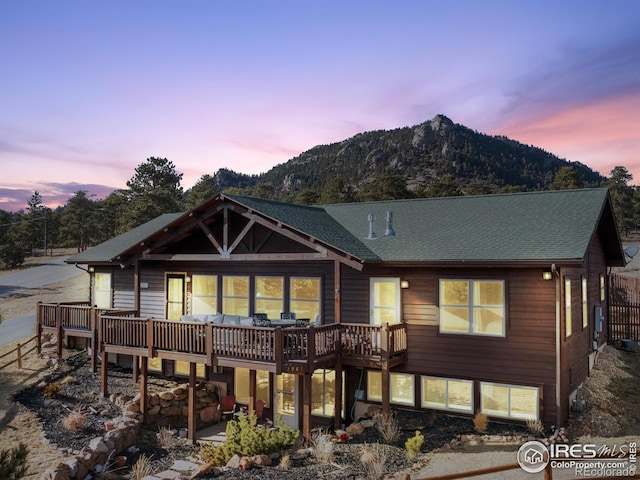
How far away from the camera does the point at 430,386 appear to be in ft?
46.3

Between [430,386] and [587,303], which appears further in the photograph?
[587,303]

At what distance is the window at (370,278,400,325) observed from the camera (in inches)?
577

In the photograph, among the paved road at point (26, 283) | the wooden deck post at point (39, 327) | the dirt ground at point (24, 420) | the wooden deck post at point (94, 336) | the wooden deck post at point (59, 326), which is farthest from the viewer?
the paved road at point (26, 283)

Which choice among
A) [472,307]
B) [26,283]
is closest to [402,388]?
[472,307]

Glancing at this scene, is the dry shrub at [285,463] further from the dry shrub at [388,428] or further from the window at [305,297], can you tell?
the window at [305,297]

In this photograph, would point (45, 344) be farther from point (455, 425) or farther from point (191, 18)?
point (455, 425)

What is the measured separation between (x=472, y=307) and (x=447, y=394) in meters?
2.60

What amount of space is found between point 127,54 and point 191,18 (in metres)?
2.87

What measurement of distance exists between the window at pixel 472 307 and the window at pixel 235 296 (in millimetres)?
6824

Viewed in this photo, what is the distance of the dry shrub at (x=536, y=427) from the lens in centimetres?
1234

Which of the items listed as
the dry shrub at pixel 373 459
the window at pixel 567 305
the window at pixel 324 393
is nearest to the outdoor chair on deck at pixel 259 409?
the window at pixel 324 393

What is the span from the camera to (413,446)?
11.5 metres

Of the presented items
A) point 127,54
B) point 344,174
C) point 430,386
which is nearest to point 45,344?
point 127,54

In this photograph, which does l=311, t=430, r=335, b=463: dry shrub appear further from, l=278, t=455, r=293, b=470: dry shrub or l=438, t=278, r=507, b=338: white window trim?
l=438, t=278, r=507, b=338: white window trim
